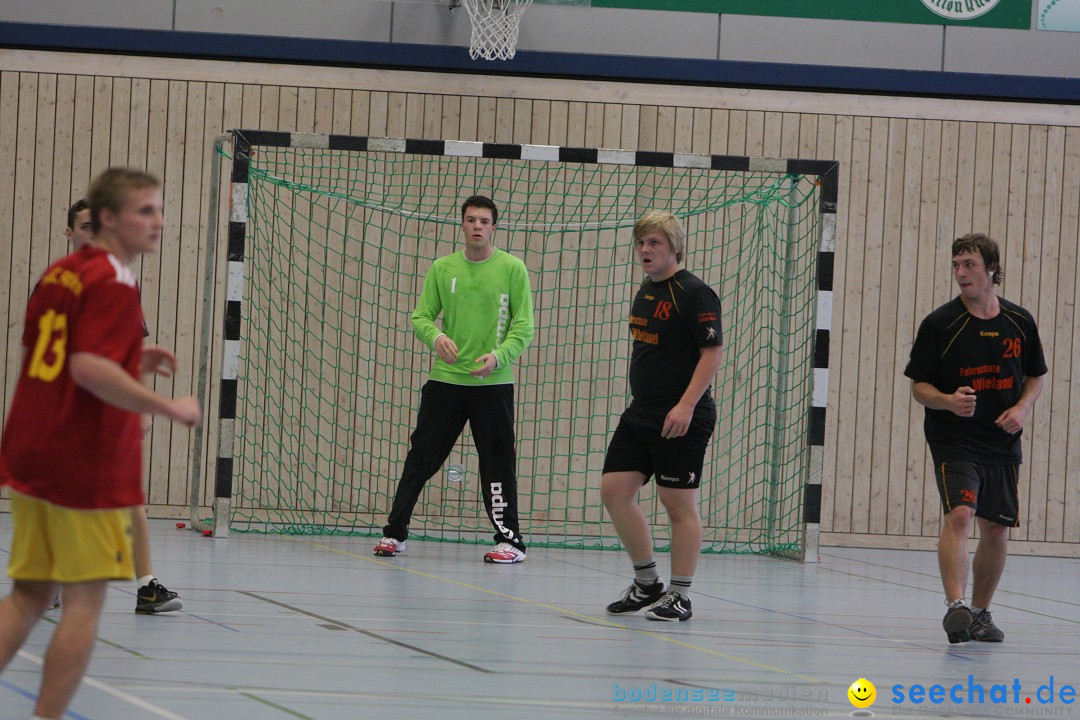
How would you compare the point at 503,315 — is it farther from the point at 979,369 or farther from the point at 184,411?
the point at 184,411

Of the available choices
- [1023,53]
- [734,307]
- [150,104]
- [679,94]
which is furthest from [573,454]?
[1023,53]

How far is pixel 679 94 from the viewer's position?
9.71m

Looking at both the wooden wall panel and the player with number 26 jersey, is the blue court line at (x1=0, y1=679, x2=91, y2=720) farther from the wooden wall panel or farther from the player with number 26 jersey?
the wooden wall panel

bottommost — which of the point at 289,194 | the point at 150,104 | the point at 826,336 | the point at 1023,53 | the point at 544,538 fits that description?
the point at 544,538

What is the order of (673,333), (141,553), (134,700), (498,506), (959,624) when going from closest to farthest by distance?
(134,700) → (141,553) → (959,624) → (673,333) → (498,506)

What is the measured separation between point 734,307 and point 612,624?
4.70 metres

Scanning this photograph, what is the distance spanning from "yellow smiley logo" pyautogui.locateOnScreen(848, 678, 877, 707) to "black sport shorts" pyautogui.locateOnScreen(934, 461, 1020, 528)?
148cm

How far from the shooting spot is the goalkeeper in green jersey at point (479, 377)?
23.8ft

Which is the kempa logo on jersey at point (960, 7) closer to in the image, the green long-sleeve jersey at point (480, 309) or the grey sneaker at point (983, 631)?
the green long-sleeve jersey at point (480, 309)

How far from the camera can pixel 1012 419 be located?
5.17m

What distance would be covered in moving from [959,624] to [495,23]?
5.82 m

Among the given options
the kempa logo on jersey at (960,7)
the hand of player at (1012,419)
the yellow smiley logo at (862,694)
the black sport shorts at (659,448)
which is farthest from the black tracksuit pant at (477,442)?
the kempa logo on jersey at (960,7)

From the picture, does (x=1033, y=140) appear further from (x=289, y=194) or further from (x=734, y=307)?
(x=289, y=194)

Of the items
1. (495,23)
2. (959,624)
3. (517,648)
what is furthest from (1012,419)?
(495,23)
